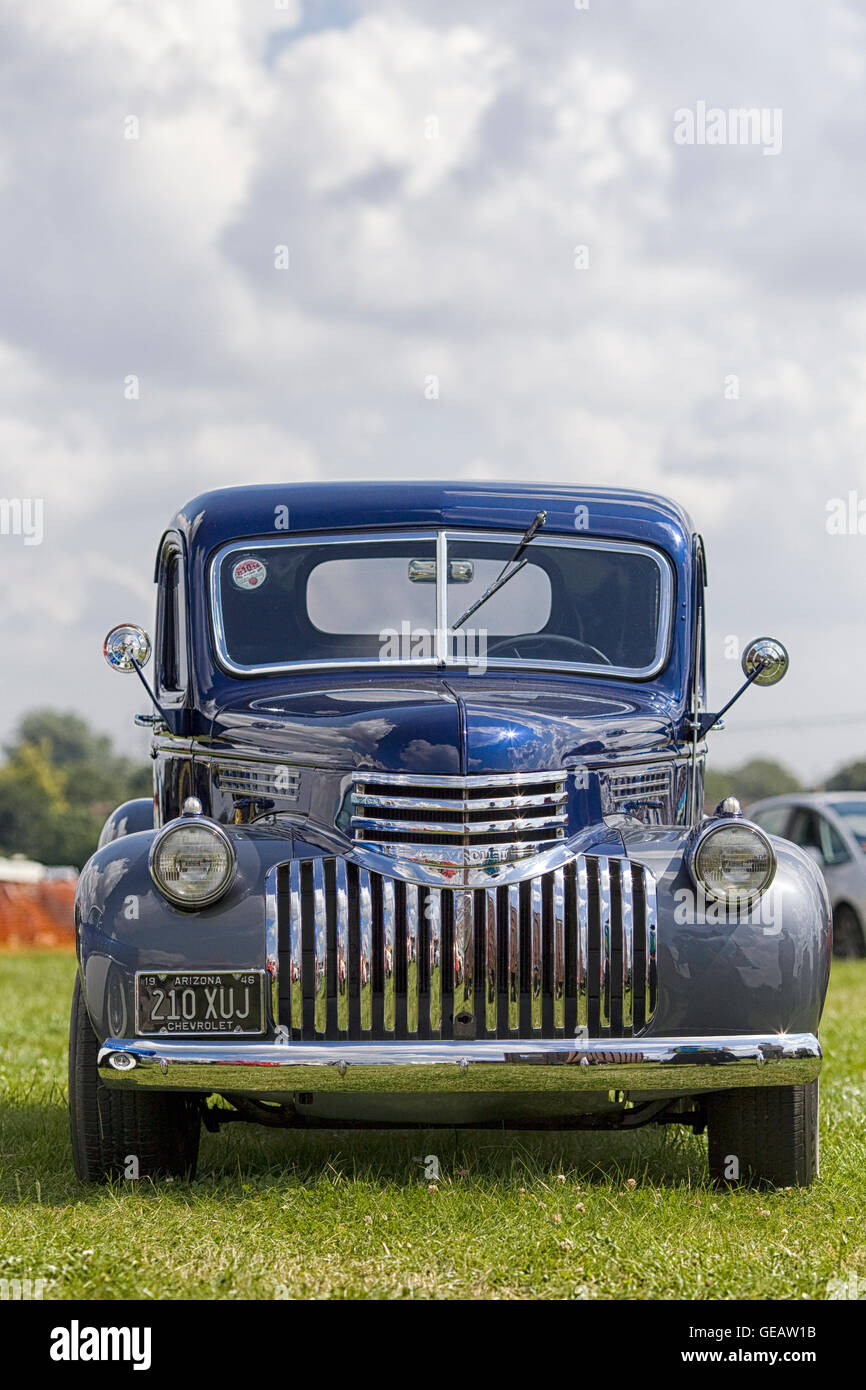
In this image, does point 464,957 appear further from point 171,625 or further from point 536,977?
point 171,625

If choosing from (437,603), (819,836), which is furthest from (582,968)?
(819,836)

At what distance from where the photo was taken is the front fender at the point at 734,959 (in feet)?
14.9

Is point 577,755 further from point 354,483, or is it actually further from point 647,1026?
point 354,483

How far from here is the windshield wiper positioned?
5658mm

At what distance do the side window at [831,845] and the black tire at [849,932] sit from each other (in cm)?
50

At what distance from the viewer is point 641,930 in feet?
15.1

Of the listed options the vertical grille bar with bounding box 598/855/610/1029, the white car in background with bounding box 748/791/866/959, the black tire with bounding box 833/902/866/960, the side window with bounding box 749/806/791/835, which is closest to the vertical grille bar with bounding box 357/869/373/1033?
the vertical grille bar with bounding box 598/855/610/1029

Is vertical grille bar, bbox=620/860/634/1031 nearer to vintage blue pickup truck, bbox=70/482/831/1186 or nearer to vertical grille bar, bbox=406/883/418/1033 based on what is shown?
vintage blue pickup truck, bbox=70/482/831/1186

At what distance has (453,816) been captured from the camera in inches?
185

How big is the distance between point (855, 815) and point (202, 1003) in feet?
46.1

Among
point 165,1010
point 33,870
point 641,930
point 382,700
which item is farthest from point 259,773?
point 33,870

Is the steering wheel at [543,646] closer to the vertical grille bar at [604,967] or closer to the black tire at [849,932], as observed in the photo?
the vertical grille bar at [604,967]

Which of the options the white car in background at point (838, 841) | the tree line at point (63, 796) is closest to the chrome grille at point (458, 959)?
the white car in background at point (838, 841)
